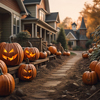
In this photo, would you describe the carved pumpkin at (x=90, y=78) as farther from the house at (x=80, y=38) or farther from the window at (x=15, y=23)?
the house at (x=80, y=38)

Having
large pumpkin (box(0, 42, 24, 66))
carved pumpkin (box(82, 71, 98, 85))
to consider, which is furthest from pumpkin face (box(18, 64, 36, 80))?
carved pumpkin (box(82, 71, 98, 85))

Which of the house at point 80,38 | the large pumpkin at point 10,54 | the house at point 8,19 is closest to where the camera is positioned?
the large pumpkin at point 10,54

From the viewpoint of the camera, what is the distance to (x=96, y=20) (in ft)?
102

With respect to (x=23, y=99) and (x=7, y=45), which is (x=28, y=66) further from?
(x=23, y=99)

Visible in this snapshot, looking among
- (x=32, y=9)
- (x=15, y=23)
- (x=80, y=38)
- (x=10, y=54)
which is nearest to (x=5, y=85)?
(x=10, y=54)

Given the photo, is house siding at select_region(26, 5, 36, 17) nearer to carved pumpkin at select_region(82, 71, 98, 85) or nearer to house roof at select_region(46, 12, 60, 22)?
house roof at select_region(46, 12, 60, 22)

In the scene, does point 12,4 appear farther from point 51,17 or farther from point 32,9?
point 51,17

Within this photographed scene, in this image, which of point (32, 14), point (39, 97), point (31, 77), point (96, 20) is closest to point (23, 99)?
point (39, 97)

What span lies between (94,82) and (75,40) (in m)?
35.9

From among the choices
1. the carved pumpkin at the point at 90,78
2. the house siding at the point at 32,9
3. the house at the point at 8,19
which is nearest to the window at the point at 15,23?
the house at the point at 8,19

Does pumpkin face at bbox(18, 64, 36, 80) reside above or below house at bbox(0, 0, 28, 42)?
below

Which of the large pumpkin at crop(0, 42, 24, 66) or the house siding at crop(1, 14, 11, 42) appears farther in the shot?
the house siding at crop(1, 14, 11, 42)

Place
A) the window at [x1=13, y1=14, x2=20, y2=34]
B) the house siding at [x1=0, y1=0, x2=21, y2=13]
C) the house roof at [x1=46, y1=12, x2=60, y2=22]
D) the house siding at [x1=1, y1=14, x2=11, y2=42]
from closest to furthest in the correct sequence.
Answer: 1. the house siding at [x1=0, y1=0, x2=21, y2=13]
2. the house siding at [x1=1, y1=14, x2=11, y2=42]
3. the window at [x1=13, y1=14, x2=20, y2=34]
4. the house roof at [x1=46, y1=12, x2=60, y2=22]

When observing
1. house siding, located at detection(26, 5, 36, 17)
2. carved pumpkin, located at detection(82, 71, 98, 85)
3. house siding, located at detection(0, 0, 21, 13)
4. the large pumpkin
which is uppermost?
house siding, located at detection(26, 5, 36, 17)
